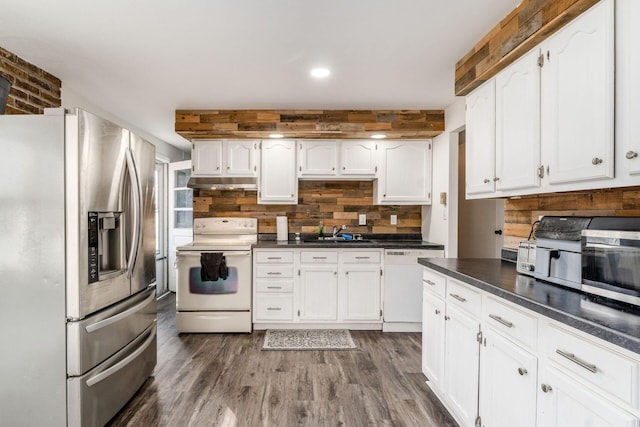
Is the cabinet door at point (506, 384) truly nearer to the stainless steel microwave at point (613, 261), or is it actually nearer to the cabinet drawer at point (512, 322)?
the cabinet drawer at point (512, 322)

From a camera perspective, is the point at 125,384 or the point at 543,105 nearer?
the point at 543,105

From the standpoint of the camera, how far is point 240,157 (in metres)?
4.00

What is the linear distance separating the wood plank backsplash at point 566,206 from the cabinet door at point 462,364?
2.83ft

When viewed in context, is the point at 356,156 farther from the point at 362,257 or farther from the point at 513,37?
the point at 513,37

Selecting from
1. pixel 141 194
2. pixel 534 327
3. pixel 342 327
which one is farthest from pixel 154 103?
pixel 534 327

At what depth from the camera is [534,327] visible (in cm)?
138

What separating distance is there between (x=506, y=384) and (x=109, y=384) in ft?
7.17

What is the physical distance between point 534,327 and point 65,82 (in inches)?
153

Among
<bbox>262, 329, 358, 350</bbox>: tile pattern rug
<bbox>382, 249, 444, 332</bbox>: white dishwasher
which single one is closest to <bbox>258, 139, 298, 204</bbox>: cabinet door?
<bbox>382, 249, 444, 332</bbox>: white dishwasher

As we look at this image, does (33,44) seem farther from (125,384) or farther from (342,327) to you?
(342,327)

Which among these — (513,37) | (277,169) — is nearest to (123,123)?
(277,169)

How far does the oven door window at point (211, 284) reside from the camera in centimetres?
360

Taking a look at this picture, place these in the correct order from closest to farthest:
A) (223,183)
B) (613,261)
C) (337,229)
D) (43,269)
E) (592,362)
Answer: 1. (592,362)
2. (613,261)
3. (43,269)
4. (223,183)
5. (337,229)

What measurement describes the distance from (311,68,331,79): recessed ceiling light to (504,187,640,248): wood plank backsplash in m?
1.76
